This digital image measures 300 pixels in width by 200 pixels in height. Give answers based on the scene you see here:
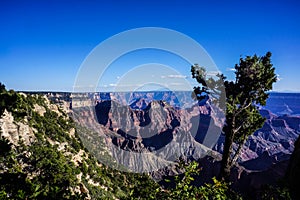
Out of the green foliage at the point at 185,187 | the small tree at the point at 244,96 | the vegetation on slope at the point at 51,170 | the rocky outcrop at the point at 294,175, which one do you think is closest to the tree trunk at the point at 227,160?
the small tree at the point at 244,96

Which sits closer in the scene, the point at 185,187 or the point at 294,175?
the point at 185,187

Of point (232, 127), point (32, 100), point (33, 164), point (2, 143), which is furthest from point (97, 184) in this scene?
point (232, 127)

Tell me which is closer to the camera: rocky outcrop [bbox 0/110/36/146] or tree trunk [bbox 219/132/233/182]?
tree trunk [bbox 219/132/233/182]

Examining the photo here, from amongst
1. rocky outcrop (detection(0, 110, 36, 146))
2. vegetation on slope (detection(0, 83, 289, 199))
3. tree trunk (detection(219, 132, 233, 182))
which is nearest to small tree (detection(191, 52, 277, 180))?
tree trunk (detection(219, 132, 233, 182))

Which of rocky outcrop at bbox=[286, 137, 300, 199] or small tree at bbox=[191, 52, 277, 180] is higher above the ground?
small tree at bbox=[191, 52, 277, 180]

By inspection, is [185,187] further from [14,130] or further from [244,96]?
[14,130]

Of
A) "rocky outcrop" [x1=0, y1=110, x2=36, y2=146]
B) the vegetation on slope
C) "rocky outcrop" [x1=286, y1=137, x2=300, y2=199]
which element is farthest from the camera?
"rocky outcrop" [x1=0, y1=110, x2=36, y2=146]

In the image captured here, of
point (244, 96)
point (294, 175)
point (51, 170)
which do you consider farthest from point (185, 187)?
point (51, 170)

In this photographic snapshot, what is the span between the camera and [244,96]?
2216 cm

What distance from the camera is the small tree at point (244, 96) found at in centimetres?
2075

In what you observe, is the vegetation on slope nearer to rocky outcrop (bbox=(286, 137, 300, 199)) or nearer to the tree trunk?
the tree trunk

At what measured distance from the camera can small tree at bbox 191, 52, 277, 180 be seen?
20.8 m

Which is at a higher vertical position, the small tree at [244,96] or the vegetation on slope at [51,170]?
the small tree at [244,96]

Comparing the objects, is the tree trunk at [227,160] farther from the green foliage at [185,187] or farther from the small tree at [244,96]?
the green foliage at [185,187]
